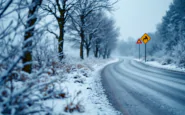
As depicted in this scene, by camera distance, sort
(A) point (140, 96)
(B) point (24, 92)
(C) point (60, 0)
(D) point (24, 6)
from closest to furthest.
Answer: (B) point (24, 92) → (D) point (24, 6) → (A) point (140, 96) → (C) point (60, 0)

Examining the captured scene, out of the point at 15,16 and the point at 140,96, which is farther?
the point at 140,96

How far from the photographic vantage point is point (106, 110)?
125 inches

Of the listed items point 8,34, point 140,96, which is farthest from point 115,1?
point 8,34

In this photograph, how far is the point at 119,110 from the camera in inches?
128

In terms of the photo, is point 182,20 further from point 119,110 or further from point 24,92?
point 24,92

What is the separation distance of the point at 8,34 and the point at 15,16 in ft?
2.16

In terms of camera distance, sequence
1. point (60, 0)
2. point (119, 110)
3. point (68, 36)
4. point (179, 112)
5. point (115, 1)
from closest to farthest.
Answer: point (179, 112) → point (119, 110) → point (60, 0) → point (115, 1) → point (68, 36)

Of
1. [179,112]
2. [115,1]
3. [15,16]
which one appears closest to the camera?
[15,16]

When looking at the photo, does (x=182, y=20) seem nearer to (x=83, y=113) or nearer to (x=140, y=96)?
(x=140, y=96)

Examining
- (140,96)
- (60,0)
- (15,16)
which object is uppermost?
(60,0)

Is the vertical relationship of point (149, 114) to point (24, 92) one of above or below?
below

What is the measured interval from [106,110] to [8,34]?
2782 millimetres

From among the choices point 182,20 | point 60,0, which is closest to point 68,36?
point 60,0

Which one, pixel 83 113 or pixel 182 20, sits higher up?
pixel 182 20
